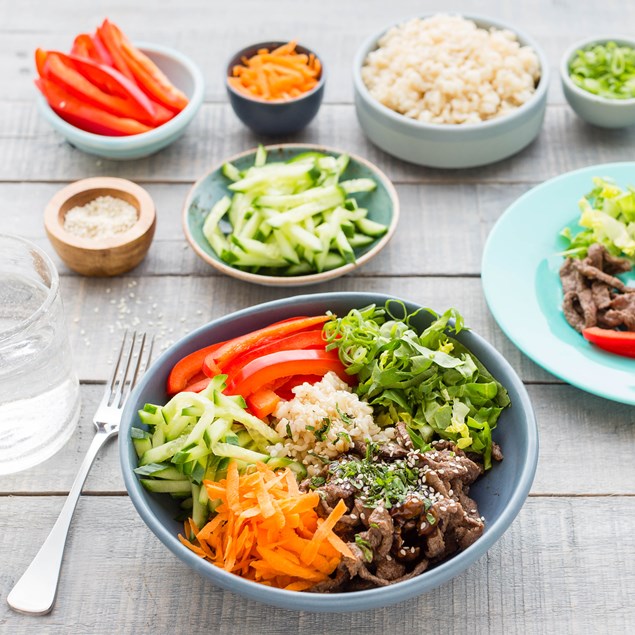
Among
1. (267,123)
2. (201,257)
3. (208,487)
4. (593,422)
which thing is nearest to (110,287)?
(201,257)

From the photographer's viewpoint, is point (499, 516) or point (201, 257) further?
point (201, 257)

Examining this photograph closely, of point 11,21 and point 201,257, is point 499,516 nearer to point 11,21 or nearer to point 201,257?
point 201,257

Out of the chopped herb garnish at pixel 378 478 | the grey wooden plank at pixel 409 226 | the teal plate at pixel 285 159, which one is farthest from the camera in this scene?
the grey wooden plank at pixel 409 226

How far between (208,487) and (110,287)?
3.68 feet

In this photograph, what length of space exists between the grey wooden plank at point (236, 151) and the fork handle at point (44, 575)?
1.51 m

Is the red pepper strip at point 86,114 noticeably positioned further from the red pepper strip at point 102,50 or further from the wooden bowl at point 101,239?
the wooden bowl at point 101,239

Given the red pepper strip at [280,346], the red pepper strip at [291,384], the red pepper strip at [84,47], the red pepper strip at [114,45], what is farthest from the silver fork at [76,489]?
the red pepper strip at [84,47]

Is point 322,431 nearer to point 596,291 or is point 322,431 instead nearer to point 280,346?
point 280,346

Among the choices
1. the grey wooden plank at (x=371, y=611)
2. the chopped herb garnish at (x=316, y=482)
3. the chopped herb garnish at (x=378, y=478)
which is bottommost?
the grey wooden plank at (x=371, y=611)

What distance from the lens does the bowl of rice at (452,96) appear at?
10.2ft

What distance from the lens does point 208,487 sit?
6.33ft

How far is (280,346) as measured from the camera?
228 centimetres

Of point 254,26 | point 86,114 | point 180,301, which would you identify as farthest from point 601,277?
point 254,26

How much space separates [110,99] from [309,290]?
1.10m
